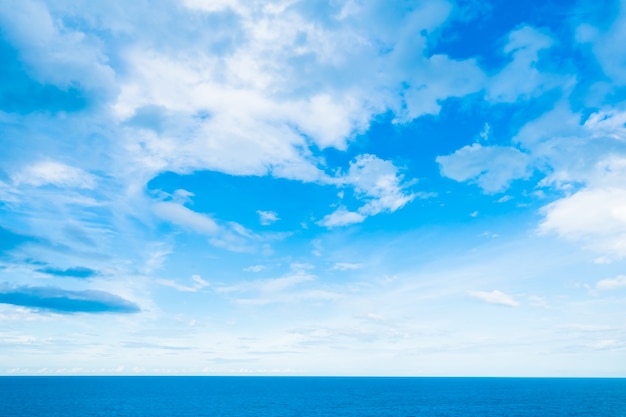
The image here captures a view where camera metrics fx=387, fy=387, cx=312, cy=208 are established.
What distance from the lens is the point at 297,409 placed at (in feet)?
498

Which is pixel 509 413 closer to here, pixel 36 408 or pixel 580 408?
pixel 580 408

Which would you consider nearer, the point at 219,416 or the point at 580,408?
the point at 219,416

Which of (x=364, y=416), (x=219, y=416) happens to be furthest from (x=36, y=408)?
(x=364, y=416)

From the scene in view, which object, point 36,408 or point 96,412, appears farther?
point 36,408

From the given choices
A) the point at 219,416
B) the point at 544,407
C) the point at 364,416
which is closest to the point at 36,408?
the point at 219,416

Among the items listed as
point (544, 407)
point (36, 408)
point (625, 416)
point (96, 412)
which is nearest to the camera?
point (625, 416)

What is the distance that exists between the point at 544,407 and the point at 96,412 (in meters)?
173

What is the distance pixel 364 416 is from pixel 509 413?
53.1 meters

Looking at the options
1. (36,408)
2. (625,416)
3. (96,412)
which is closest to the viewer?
(625,416)

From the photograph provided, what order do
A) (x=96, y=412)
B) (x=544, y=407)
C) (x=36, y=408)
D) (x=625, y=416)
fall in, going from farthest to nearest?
(x=544, y=407)
(x=36, y=408)
(x=96, y=412)
(x=625, y=416)

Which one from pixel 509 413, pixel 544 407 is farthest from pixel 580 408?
pixel 509 413

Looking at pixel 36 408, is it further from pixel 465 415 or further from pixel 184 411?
pixel 465 415

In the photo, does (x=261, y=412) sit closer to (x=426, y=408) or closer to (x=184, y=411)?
(x=184, y=411)

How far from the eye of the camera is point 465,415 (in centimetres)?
13338
